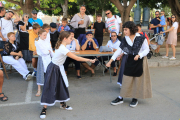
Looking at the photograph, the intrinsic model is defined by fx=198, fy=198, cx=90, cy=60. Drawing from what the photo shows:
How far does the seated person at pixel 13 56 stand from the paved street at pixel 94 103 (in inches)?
10.8

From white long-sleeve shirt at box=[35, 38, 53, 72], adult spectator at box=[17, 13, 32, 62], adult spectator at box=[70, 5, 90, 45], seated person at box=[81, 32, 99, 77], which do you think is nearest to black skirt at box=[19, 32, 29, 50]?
adult spectator at box=[17, 13, 32, 62]

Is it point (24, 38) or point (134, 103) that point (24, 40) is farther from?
point (134, 103)

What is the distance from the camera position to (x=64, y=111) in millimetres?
3738

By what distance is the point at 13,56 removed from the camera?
604 cm

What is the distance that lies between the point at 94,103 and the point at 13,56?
3.25 meters

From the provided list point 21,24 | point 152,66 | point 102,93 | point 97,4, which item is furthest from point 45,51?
point 97,4

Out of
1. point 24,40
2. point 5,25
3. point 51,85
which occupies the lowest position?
point 51,85

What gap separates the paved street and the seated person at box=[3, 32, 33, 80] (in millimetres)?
274

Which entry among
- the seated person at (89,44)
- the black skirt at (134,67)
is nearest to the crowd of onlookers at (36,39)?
the seated person at (89,44)

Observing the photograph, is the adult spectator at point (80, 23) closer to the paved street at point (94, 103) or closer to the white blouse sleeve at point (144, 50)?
the paved street at point (94, 103)

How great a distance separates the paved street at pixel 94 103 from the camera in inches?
139

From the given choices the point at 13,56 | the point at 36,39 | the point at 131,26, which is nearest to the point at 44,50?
the point at 36,39

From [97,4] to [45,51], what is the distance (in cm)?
1901

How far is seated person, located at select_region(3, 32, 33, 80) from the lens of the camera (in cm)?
591
